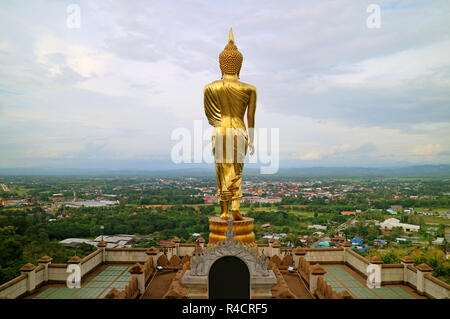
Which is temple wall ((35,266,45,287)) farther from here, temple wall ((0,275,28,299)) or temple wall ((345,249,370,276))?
temple wall ((345,249,370,276))

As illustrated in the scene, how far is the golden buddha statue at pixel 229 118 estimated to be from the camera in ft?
28.7

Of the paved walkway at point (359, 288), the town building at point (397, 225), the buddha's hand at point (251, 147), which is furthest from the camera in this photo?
the town building at point (397, 225)

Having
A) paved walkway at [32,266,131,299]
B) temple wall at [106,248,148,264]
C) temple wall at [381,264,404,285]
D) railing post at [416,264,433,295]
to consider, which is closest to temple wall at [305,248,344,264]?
temple wall at [381,264,404,285]

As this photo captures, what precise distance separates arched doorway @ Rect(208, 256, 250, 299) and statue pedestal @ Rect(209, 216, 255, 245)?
1813mm

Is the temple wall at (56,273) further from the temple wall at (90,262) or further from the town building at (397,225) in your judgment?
the town building at (397,225)

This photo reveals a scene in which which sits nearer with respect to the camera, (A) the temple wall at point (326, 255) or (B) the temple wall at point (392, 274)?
(B) the temple wall at point (392, 274)

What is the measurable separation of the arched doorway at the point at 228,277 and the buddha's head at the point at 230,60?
17.3 ft

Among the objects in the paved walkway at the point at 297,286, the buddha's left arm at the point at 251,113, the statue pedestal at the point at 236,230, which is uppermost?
the buddha's left arm at the point at 251,113

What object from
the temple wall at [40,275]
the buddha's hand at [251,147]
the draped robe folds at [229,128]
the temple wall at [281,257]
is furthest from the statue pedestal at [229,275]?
the temple wall at [40,275]

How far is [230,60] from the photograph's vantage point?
8734 mm

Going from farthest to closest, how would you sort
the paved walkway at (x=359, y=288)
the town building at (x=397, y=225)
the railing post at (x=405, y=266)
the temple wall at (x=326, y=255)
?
the town building at (x=397, y=225)
the temple wall at (x=326, y=255)
the railing post at (x=405, y=266)
the paved walkway at (x=359, y=288)

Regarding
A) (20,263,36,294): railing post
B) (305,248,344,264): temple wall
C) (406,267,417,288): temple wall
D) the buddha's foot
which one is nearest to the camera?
(20,263,36,294): railing post

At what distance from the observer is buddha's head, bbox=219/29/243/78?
8.74 meters

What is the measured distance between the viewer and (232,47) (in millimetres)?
8891
